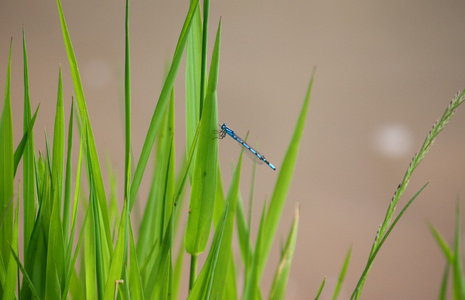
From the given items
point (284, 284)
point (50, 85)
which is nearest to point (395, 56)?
point (50, 85)

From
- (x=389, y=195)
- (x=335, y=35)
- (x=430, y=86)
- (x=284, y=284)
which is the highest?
(x=335, y=35)

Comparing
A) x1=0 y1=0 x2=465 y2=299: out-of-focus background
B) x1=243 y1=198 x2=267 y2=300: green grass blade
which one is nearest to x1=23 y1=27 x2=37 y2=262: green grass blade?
x1=243 y1=198 x2=267 y2=300: green grass blade

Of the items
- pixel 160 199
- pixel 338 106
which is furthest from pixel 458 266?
pixel 338 106

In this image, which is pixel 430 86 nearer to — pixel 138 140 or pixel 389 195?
pixel 389 195

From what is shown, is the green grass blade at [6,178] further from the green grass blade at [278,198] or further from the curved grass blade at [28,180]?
the green grass blade at [278,198]

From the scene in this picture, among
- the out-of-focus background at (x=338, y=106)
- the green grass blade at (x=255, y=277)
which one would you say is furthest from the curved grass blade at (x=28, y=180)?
the out-of-focus background at (x=338, y=106)

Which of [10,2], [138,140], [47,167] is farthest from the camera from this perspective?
[138,140]

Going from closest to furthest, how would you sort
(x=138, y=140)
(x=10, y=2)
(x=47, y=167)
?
(x=47, y=167) < (x=10, y=2) < (x=138, y=140)

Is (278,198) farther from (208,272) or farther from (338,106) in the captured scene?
(338,106)

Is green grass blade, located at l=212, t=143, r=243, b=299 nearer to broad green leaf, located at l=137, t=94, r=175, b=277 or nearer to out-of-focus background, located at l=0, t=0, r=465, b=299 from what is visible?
broad green leaf, located at l=137, t=94, r=175, b=277
